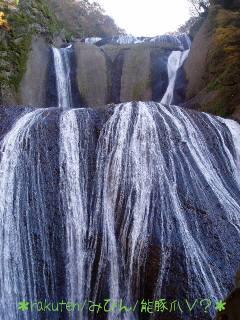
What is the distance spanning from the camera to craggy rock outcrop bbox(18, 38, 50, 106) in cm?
1119

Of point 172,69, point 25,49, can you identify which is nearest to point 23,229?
point 25,49

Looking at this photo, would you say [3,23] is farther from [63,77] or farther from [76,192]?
[76,192]

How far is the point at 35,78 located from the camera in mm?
11641

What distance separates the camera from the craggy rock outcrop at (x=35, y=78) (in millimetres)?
11188

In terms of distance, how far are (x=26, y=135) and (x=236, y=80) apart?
18.3ft

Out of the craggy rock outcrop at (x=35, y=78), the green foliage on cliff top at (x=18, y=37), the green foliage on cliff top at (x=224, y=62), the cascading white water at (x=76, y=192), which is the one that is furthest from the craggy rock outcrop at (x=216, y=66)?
the green foliage on cliff top at (x=18, y=37)

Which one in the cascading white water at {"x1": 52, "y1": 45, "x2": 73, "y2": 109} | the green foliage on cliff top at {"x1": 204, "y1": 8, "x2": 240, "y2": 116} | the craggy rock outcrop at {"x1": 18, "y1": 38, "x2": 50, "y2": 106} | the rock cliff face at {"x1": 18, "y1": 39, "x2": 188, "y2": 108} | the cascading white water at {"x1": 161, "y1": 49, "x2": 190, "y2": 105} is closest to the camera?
the green foliage on cliff top at {"x1": 204, "y1": 8, "x2": 240, "y2": 116}

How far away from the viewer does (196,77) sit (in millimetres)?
11258

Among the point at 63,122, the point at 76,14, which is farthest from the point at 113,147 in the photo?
the point at 76,14

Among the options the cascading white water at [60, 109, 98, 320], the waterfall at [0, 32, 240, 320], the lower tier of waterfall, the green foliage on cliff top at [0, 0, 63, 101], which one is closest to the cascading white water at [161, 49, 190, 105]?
the green foliage on cliff top at [0, 0, 63, 101]

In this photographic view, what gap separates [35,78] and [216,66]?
5526mm

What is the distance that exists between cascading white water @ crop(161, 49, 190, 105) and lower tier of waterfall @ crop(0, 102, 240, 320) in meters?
5.00

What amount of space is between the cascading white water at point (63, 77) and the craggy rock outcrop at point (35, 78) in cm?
39

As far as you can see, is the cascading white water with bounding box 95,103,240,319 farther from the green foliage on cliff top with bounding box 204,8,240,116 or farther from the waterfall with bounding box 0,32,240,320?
the green foliage on cliff top with bounding box 204,8,240,116
